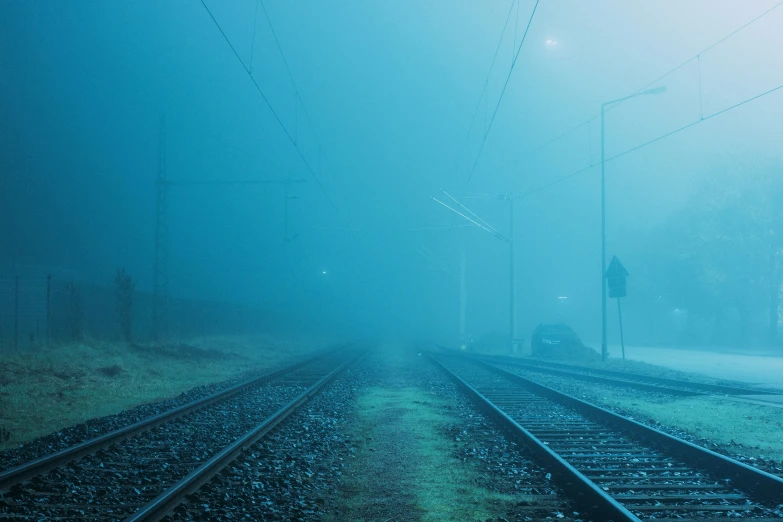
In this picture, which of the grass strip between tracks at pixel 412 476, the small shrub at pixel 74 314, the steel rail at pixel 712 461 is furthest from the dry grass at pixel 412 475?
the small shrub at pixel 74 314

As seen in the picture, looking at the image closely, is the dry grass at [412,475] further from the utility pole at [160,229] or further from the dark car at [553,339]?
the dark car at [553,339]

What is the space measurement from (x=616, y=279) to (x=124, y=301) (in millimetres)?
21474

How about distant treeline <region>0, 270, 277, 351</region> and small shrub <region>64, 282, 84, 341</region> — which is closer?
distant treeline <region>0, 270, 277, 351</region>

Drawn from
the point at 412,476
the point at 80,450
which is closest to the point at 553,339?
the point at 412,476

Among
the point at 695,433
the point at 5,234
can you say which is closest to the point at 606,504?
the point at 695,433

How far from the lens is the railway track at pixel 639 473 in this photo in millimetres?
6516

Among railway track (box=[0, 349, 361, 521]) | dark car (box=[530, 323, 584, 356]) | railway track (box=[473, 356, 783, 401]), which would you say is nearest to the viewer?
railway track (box=[0, 349, 361, 521])

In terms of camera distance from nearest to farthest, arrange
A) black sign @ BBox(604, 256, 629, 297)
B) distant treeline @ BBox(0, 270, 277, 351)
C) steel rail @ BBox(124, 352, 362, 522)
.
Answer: steel rail @ BBox(124, 352, 362, 522)
distant treeline @ BBox(0, 270, 277, 351)
black sign @ BBox(604, 256, 629, 297)

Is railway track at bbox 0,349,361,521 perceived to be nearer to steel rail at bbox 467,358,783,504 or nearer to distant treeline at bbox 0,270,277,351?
steel rail at bbox 467,358,783,504

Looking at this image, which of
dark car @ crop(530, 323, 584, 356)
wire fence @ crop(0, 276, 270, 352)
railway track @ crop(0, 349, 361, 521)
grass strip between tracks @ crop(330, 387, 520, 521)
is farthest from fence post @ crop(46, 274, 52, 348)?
dark car @ crop(530, 323, 584, 356)

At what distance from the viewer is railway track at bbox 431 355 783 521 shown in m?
→ 6.52

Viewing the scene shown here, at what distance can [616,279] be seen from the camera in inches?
1129

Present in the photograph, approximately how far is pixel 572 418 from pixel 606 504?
6.87 metres

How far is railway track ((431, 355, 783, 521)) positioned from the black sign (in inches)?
637
